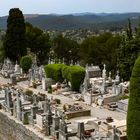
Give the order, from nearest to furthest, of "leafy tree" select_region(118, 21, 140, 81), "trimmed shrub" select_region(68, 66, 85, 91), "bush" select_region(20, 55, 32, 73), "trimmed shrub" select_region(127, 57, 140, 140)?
"trimmed shrub" select_region(127, 57, 140, 140) → "trimmed shrub" select_region(68, 66, 85, 91) → "leafy tree" select_region(118, 21, 140, 81) → "bush" select_region(20, 55, 32, 73)

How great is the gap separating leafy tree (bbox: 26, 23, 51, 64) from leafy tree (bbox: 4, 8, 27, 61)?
5723 millimetres

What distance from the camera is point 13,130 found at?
2208 cm

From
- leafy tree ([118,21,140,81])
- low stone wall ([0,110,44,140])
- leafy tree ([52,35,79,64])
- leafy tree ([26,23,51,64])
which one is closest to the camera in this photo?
low stone wall ([0,110,44,140])

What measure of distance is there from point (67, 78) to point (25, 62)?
8766 mm

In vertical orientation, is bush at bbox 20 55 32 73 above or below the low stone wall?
above

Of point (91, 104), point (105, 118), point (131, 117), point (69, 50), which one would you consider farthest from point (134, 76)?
point (69, 50)

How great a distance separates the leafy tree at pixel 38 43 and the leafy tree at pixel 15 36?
572 centimetres

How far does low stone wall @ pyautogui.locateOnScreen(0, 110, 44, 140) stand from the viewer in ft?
65.7

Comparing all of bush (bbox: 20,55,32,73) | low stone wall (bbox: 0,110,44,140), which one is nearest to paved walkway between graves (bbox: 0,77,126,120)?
low stone wall (bbox: 0,110,44,140)

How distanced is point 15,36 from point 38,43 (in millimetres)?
7578

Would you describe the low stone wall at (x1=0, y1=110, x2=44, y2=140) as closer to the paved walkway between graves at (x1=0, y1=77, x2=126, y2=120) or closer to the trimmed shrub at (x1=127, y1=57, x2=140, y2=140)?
the paved walkway between graves at (x1=0, y1=77, x2=126, y2=120)

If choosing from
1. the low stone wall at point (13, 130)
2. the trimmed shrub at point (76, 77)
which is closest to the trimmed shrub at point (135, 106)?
the low stone wall at point (13, 130)

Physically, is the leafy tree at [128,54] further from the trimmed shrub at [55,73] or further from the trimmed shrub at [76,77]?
the trimmed shrub at [55,73]

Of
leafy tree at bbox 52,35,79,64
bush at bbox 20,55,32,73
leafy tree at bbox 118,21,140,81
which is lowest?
leafy tree at bbox 52,35,79,64
